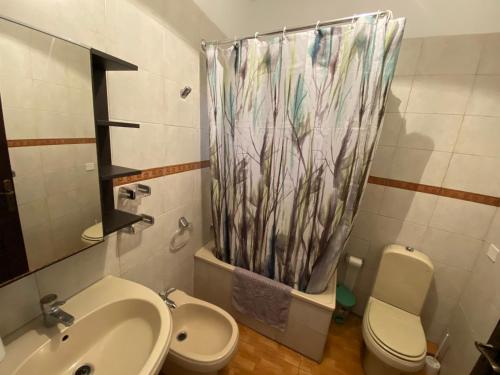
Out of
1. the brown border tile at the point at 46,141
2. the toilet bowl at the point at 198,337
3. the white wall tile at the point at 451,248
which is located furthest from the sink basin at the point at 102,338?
the white wall tile at the point at 451,248

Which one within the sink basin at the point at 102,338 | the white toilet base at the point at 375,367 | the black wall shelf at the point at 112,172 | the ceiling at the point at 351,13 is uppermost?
the ceiling at the point at 351,13

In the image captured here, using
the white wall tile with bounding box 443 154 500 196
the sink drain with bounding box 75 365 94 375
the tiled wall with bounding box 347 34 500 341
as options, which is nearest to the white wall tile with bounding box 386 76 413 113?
the tiled wall with bounding box 347 34 500 341

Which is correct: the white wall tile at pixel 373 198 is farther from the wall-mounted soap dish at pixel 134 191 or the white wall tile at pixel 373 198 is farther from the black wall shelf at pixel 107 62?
the black wall shelf at pixel 107 62

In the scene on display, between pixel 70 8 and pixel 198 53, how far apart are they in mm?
788

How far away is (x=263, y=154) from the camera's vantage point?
1.41 m

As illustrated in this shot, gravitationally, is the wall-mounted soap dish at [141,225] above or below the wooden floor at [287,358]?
above

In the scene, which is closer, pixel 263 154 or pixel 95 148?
pixel 95 148

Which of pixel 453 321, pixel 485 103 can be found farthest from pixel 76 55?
pixel 453 321

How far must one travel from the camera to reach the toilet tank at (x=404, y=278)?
155 cm

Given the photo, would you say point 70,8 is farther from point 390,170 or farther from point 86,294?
point 390,170

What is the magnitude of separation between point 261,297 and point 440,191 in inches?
61.0

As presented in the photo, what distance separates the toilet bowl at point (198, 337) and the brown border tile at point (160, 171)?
870 mm

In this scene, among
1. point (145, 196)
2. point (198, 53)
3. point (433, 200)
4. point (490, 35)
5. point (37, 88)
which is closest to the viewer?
point (37, 88)

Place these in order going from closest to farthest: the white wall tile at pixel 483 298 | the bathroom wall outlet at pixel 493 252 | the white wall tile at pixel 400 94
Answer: the white wall tile at pixel 483 298
the bathroom wall outlet at pixel 493 252
the white wall tile at pixel 400 94
